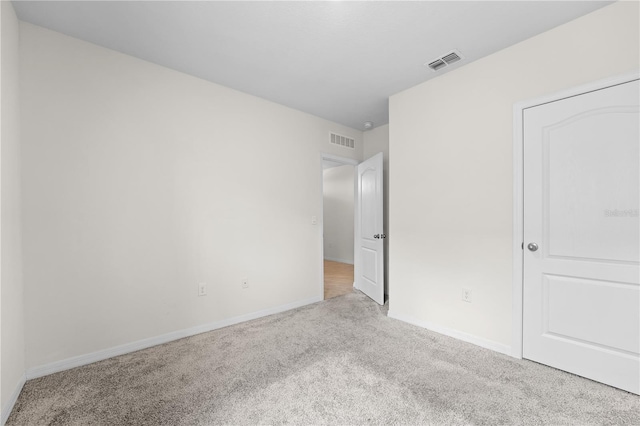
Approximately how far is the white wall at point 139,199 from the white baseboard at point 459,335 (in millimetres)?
1401

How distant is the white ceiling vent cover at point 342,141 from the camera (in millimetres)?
4016

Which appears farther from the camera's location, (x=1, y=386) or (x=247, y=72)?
(x=247, y=72)

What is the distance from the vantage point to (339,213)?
7.10 m

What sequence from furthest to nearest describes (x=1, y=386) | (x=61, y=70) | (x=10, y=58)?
(x=61, y=70)
(x=10, y=58)
(x=1, y=386)

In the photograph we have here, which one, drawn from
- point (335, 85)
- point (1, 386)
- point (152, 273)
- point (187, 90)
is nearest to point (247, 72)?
point (187, 90)

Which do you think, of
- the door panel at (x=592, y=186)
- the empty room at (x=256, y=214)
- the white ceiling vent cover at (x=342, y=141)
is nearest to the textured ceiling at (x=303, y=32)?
the empty room at (x=256, y=214)

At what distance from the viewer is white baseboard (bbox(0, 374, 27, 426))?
1.54m

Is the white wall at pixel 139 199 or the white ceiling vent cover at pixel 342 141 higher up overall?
the white ceiling vent cover at pixel 342 141

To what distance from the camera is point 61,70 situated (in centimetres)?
209

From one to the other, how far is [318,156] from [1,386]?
340cm

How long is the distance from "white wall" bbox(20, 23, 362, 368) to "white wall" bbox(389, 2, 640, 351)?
146 cm

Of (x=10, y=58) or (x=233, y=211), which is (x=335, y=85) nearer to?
(x=233, y=211)

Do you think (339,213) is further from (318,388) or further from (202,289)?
(318,388)

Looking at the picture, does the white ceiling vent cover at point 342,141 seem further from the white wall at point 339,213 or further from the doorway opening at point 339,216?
the white wall at point 339,213
